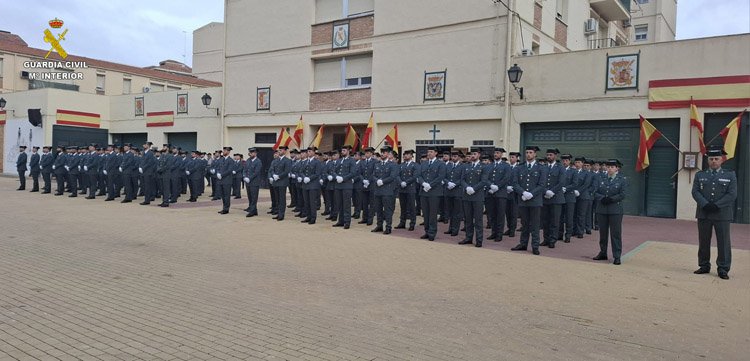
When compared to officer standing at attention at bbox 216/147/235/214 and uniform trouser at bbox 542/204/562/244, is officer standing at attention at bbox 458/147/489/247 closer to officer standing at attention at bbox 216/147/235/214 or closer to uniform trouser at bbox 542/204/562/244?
uniform trouser at bbox 542/204/562/244

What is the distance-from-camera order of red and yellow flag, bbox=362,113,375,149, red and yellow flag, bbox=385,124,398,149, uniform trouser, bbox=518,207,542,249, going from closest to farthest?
uniform trouser, bbox=518,207,542,249
red and yellow flag, bbox=385,124,398,149
red and yellow flag, bbox=362,113,375,149

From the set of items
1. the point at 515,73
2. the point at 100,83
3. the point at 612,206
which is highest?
the point at 100,83

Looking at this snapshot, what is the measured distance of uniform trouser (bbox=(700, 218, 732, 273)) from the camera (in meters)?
7.73

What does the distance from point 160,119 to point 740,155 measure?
81.7 feet

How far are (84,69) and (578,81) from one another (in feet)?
105

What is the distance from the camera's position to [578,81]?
1593 centimetres

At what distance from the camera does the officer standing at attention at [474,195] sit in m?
10.2

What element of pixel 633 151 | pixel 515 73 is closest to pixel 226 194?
pixel 515 73

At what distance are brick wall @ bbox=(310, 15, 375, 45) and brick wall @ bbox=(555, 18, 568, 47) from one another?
22.5ft

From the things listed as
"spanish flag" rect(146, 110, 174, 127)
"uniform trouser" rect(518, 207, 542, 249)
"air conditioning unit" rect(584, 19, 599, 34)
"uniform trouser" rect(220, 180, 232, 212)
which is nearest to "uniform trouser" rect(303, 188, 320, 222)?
"uniform trouser" rect(220, 180, 232, 212)

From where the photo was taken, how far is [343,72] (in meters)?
21.3

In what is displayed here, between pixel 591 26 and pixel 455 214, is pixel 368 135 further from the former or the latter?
pixel 591 26

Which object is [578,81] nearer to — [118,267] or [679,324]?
[679,324]

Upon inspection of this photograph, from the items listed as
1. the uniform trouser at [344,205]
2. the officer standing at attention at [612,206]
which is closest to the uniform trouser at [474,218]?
the officer standing at attention at [612,206]
